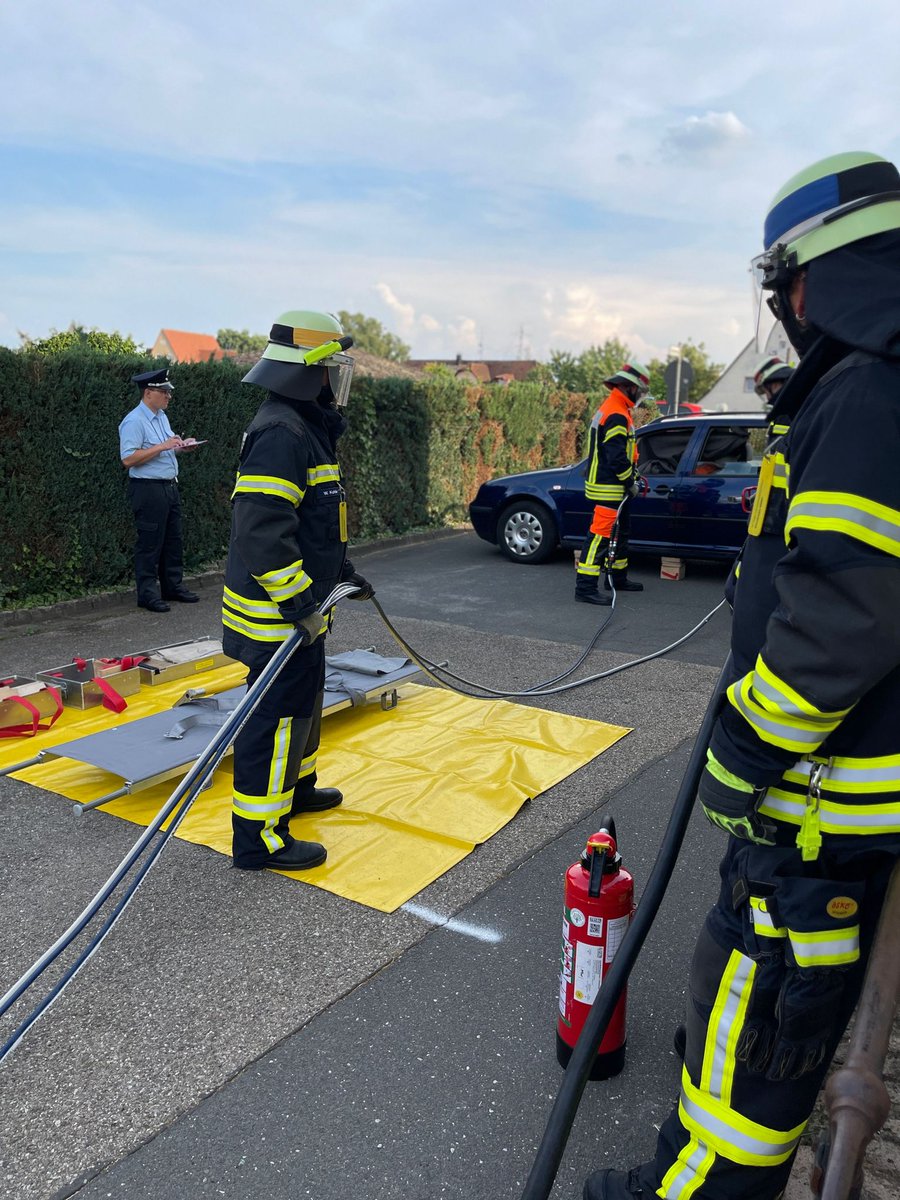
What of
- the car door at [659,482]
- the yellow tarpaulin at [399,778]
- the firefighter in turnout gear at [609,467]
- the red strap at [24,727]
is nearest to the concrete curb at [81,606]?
Result: the yellow tarpaulin at [399,778]

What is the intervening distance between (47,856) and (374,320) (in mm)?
115981

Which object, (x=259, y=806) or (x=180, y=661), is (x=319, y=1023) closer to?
(x=259, y=806)

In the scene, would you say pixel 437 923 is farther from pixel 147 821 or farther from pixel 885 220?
pixel 885 220

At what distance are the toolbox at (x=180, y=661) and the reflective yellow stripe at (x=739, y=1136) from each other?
4740 mm

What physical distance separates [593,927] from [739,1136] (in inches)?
28.8

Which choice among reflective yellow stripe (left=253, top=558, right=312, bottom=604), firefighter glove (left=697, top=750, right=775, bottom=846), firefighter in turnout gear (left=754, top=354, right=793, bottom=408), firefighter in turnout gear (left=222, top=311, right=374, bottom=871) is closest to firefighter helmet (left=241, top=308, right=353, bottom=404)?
firefighter in turnout gear (left=222, top=311, right=374, bottom=871)

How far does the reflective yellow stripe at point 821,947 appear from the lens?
63.9 inches

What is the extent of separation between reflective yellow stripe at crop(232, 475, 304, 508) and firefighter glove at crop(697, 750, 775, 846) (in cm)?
210

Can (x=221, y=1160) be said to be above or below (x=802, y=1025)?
below

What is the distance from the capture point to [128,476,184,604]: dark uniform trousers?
8109 mm

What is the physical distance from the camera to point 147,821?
13.8ft

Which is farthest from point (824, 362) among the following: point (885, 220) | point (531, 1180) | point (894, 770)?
point (531, 1180)

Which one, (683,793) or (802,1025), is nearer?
(802,1025)

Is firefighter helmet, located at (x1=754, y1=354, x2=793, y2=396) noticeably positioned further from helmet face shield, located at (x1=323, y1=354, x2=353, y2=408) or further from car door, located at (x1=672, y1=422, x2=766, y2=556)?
helmet face shield, located at (x1=323, y1=354, x2=353, y2=408)
